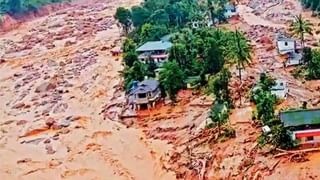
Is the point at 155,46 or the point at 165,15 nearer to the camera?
the point at 155,46

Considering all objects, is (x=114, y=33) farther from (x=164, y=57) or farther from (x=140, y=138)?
(x=140, y=138)

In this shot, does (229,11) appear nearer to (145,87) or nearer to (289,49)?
(289,49)

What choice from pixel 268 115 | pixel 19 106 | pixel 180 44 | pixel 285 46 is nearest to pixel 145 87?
pixel 180 44

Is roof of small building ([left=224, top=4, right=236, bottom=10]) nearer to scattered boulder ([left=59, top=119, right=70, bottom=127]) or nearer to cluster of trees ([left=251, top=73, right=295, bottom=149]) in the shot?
cluster of trees ([left=251, top=73, right=295, bottom=149])

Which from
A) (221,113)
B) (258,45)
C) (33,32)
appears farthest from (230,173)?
(33,32)

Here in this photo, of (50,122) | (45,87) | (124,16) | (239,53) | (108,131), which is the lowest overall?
(108,131)

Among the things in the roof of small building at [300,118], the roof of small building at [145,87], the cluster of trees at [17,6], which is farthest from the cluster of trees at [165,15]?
the roof of small building at [300,118]

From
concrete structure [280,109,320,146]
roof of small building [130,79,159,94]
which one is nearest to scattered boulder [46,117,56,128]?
roof of small building [130,79,159,94]
